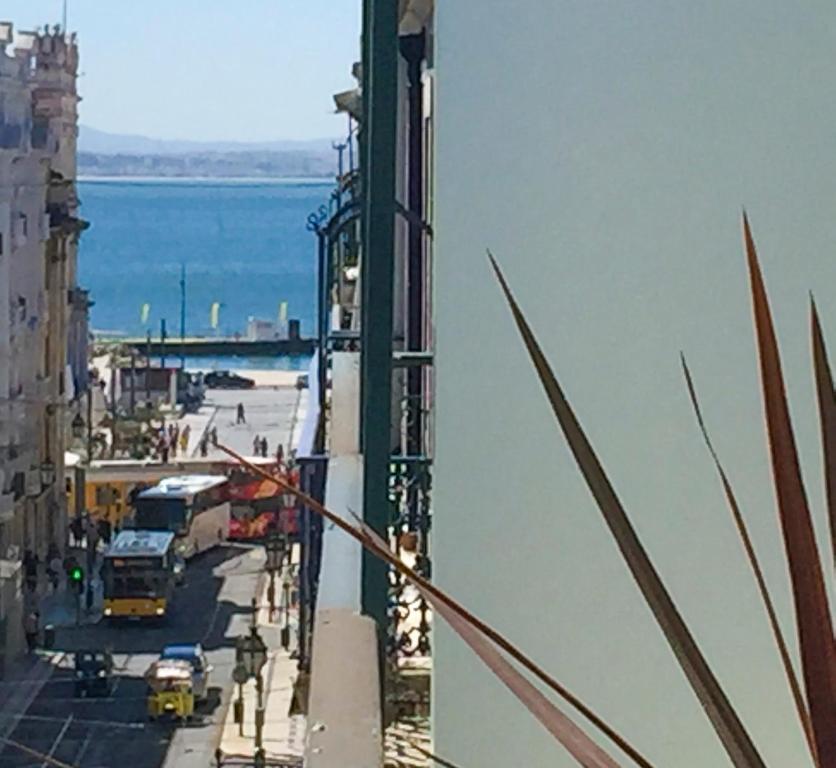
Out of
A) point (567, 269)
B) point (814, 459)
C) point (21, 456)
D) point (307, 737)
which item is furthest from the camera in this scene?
point (21, 456)

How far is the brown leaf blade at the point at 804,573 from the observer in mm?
763

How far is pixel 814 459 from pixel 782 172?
28 cm

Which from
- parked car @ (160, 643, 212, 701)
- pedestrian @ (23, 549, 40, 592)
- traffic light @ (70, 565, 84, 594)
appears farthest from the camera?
pedestrian @ (23, 549, 40, 592)

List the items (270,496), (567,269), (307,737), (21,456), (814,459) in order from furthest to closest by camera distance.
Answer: (270,496) < (21,456) < (567,269) < (814,459) < (307,737)

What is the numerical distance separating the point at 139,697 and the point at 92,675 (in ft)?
1.22

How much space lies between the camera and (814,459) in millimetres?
1809

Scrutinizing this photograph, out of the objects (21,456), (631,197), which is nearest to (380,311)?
(631,197)

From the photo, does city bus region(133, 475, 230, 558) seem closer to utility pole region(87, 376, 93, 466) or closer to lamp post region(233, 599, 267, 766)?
utility pole region(87, 376, 93, 466)

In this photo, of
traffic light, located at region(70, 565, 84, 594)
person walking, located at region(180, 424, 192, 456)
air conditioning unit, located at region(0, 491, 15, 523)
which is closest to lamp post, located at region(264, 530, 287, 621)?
traffic light, located at region(70, 565, 84, 594)

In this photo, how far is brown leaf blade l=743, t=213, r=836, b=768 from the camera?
0.76m

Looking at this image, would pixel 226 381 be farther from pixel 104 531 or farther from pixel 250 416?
pixel 104 531

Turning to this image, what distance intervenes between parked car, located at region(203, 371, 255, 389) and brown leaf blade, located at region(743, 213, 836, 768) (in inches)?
1329

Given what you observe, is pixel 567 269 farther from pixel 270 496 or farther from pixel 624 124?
pixel 270 496

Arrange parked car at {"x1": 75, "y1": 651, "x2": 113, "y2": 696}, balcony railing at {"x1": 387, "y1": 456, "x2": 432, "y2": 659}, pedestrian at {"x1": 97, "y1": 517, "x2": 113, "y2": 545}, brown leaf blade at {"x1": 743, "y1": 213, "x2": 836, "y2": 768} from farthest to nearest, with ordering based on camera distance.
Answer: pedestrian at {"x1": 97, "y1": 517, "x2": 113, "y2": 545} < parked car at {"x1": 75, "y1": 651, "x2": 113, "y2": 696} < balcony railing at {"x1": 387, "y1": 456, "x2": 432, "y2": 659} < brown leaf blade at {"x1": 743, "y1": 213, "x2": 836, "y2": 768}
